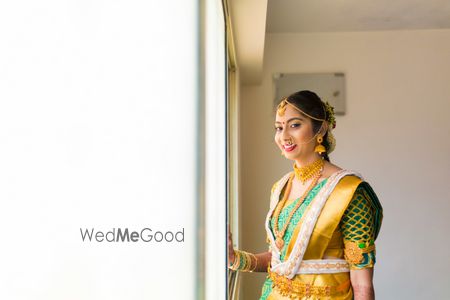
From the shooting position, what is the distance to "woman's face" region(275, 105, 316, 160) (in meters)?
1.36

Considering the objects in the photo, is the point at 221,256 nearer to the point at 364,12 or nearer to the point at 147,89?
the point at 147,89

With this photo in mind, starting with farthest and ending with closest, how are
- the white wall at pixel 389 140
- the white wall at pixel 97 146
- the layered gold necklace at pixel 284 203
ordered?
the white wall at pixel 389 140, the layered gold necklace at pixel 284 203, the white wall at pixel 97 146

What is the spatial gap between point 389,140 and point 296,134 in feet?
7.66

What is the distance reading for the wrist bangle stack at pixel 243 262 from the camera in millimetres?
1419

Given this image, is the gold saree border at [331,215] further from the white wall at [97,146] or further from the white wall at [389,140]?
the white wall at [389,140]

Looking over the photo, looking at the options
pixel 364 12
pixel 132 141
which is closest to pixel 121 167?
pixel 132 141

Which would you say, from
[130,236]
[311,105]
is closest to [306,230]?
[311,105]

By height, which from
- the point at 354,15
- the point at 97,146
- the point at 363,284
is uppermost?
the point at 354,15

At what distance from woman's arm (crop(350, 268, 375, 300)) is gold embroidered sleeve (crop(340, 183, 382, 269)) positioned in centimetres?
2

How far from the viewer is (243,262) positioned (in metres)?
1.43

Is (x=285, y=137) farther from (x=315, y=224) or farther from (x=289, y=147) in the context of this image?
(x=315, y=224)

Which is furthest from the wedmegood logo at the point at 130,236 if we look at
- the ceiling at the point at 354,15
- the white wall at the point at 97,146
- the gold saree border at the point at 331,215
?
the ceiling at the point at 354,15

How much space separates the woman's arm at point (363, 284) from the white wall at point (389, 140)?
2.26 m

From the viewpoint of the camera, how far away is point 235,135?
2752mm
